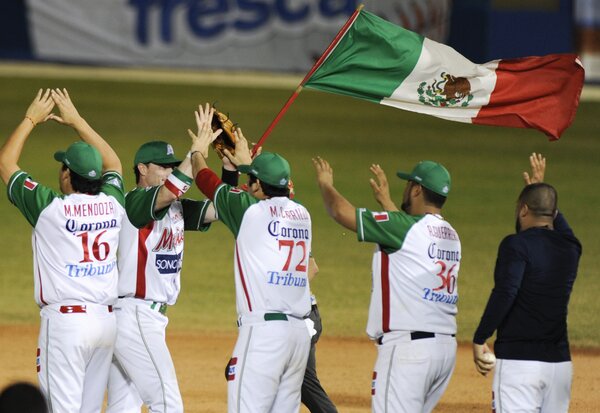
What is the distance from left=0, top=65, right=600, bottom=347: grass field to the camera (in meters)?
13.4

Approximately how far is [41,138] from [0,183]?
12.3 feet

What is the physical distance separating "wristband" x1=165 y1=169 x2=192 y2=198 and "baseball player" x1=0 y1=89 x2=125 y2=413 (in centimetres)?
35

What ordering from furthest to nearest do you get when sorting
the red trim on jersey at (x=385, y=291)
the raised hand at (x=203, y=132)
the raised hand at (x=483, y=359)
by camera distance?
1. the raised hand at (x=203, y=132)
2. the red trim on jersey at (x=385, y=291)
3. the raised hand at (x=483, y=359)

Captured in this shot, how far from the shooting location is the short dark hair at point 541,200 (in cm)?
655

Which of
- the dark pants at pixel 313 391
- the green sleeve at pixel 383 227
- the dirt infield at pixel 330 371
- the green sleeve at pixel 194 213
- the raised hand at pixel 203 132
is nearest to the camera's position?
the green sleeve at pixel 383 227

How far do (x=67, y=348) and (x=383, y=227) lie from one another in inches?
75.9

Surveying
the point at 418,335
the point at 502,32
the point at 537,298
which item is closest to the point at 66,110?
the point at 418,335

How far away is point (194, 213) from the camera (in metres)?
A: 7.56

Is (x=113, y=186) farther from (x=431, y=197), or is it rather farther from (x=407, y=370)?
(x=407, y=370)

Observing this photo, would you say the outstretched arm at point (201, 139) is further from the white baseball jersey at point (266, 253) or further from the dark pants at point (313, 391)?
the dark pants at point (313, 391)

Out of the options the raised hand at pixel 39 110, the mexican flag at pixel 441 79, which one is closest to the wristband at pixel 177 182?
the raised hand at pixel 39 110

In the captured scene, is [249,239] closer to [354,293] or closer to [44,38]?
[354,293]

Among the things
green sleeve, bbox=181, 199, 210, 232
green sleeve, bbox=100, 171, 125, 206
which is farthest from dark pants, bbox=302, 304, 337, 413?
green sleeve, bbox=100, 171, 125, 206

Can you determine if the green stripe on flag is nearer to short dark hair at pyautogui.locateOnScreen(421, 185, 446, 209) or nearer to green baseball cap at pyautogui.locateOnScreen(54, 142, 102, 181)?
short dark hair at pyautogui.locateOnScreen(421, 185, 446, 209)
